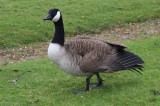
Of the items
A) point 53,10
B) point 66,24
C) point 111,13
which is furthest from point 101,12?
point 53,10

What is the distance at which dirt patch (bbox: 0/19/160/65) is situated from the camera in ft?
52.3

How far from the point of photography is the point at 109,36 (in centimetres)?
1859

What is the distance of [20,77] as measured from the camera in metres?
12.5

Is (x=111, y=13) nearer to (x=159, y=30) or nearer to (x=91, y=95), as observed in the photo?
(x=159, y=30)

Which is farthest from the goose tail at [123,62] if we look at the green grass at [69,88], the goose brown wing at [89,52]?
the green grass at [69,88]

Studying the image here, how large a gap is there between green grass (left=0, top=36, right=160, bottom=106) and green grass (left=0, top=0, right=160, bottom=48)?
483 centimetres

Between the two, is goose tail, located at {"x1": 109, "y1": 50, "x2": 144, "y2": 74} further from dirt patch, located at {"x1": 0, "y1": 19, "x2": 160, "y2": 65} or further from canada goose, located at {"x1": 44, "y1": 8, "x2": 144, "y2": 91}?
dirt patch, located at {"x1": 0, "y1": 19, "x2": 160, "y2": 65}

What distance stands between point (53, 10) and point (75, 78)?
2.61m

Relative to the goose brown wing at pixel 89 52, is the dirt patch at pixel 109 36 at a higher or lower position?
lower

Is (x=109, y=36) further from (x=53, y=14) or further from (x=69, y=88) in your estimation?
(x=53, y=14)

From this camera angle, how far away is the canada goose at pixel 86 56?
1009cm

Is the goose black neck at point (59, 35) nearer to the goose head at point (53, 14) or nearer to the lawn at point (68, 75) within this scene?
the goose head at point (53, 14)

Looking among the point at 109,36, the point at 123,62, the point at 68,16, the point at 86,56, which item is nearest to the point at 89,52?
the point at 86,56

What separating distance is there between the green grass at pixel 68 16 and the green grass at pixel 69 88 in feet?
15.8
